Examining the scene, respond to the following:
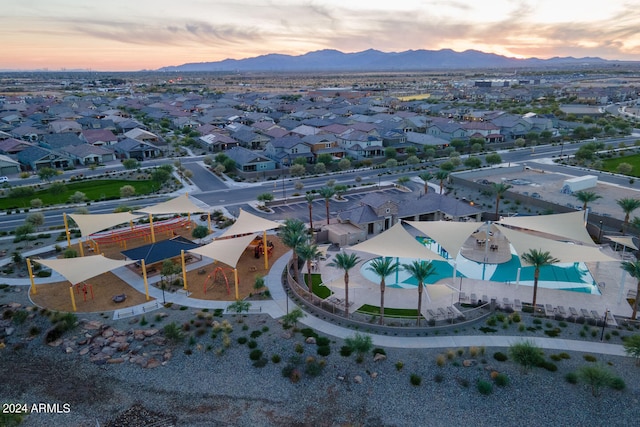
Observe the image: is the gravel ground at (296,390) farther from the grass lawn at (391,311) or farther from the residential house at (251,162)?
the residential house at (251,162)

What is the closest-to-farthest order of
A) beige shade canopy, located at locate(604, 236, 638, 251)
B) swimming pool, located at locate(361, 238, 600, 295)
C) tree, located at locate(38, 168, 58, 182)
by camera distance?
1. swimming pool, located at locate(361, 238, 600, 295)
2. beige shade canopy, located at locate(604, 236, 638, 251)
3. tree, located at locate(38, 168, 58, 182)

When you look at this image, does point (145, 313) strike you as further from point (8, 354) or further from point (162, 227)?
point (162, 227)

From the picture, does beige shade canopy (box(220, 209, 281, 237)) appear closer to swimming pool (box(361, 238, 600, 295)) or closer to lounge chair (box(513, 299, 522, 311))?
swimming pool (box(361, 238, 600, 295))

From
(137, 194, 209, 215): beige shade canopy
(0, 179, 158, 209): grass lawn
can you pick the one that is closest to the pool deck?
(137, 194, 209, 215): beige shade canopy

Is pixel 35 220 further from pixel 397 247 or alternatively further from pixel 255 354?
pixel 397 247

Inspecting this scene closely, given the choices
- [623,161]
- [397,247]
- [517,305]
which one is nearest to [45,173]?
[397,247]

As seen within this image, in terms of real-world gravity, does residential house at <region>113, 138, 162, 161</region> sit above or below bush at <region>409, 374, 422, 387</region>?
above

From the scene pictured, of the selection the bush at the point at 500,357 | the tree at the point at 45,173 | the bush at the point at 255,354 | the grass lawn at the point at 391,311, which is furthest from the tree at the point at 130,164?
the bush at the point at 500,357
